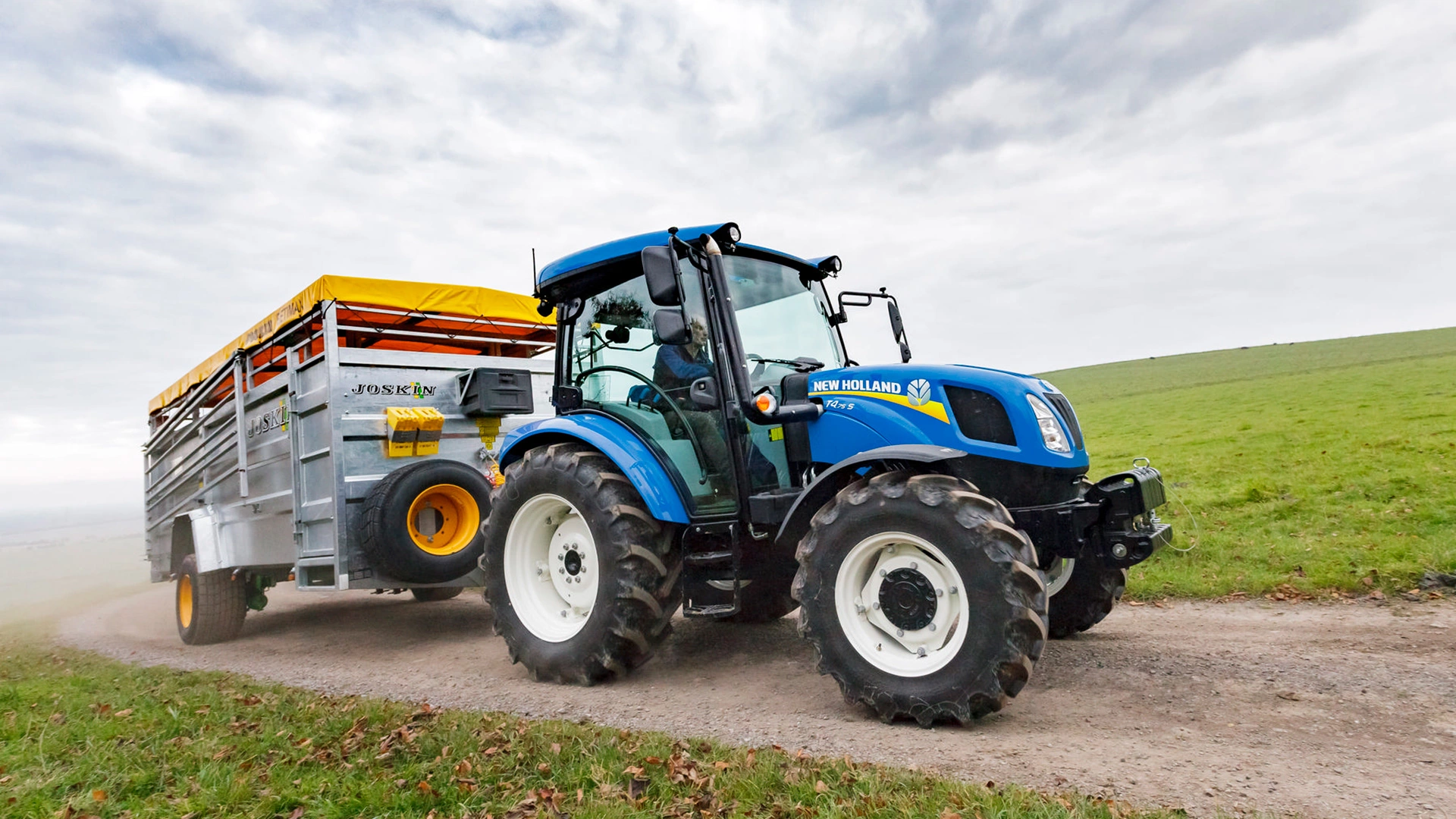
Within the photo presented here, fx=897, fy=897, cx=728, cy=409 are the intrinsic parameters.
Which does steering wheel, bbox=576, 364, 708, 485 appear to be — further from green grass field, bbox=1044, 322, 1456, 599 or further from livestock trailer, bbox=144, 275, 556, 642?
green grass field, bbox=1044, 322, 1456, 599

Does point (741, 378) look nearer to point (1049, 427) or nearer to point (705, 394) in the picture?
point (705, 394)

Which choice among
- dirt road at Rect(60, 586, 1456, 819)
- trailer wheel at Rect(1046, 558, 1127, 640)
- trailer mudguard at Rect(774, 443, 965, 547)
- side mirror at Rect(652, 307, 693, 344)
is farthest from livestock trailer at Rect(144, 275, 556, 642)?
trailer wheel at Rect(1046, 558, 1127, 640)

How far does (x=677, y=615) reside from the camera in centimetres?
775

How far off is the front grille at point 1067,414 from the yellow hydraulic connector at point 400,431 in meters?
4.87

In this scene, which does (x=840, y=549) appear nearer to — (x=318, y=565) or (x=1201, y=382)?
(x=318, y=565)

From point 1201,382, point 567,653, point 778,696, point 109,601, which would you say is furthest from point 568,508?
point 1201,382

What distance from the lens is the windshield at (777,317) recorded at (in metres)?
5.46

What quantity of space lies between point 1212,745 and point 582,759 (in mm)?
2621

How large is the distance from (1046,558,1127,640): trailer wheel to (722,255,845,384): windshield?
2.05 meters

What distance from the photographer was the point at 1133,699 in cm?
445

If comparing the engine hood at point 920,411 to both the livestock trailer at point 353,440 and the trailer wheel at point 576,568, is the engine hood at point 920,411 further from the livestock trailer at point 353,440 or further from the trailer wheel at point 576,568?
the livestock trailer at point 353,440

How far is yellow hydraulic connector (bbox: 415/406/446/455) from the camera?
7309 mm

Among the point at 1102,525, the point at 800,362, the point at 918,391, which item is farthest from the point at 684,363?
the point at 1102,525

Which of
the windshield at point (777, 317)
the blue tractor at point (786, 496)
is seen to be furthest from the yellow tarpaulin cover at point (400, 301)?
the windshield at point (777, 317)
